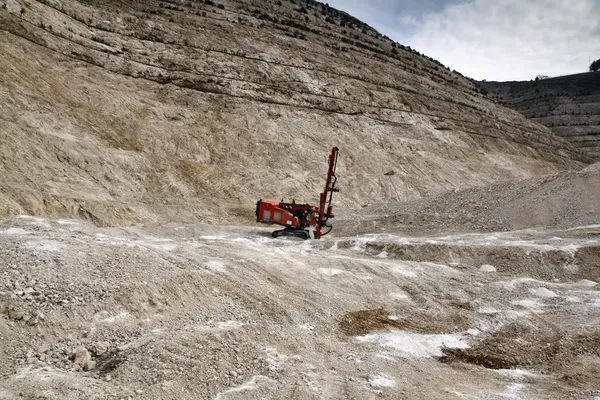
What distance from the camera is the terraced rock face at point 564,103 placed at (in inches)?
2146

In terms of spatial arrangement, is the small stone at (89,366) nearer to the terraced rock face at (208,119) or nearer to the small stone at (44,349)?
the small stone at (44,349)

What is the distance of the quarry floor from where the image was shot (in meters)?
5.15

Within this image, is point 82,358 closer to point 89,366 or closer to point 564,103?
point 89,366

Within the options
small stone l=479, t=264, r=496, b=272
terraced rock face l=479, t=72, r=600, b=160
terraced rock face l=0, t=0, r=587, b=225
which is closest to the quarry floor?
small stone l=479, t=264, r=496, b=272

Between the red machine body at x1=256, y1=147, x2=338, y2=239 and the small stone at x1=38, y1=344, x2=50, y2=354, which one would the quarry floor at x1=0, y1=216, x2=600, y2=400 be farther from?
the red machine body at x1=256, y1=147, x2=338, y2=239

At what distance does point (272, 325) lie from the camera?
696 cm

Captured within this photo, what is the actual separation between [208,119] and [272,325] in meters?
19.1

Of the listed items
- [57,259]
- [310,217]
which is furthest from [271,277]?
[310,217]

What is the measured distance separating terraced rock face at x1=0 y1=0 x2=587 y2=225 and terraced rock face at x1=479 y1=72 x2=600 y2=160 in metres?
17.6

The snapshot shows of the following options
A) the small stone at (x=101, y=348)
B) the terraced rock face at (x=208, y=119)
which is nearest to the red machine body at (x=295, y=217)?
the terraced rock face at (x=208, y=119)

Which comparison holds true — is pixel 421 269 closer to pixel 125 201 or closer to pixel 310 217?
pixel 310 217

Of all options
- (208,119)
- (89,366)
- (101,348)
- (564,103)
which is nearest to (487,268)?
(101,348)

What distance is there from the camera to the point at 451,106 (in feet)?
127

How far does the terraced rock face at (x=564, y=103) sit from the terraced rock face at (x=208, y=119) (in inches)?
694
